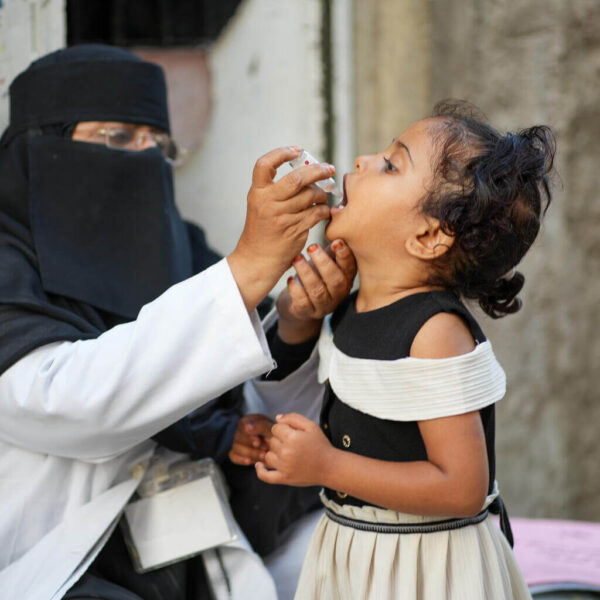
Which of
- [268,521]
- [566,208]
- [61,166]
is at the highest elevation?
[61,166]

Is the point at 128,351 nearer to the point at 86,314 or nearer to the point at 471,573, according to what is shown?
the point at 86,314

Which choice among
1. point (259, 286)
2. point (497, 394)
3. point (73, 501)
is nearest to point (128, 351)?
point (259, 286)

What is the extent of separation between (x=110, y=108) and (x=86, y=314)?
585 millimetres

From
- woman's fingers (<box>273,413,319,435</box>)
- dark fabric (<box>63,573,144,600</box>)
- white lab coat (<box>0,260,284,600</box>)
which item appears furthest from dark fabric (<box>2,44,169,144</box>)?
dark fabric (<box>63,573,144,600</box>)

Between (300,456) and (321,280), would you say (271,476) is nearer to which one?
(300,456)

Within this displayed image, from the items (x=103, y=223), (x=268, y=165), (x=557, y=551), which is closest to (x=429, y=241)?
(x=268, y=165)

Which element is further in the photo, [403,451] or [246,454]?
[246,454]

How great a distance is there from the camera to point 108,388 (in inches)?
59.5

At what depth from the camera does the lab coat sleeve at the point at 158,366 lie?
1522 mm

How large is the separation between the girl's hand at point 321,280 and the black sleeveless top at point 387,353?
67 mm

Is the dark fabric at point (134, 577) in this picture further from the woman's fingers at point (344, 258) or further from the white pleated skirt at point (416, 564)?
the woman's fingers at point (344, 258)

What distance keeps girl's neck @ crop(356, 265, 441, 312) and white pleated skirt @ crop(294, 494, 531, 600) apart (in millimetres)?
400

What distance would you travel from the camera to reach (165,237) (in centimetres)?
192

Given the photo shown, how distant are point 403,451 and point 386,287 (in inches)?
12.5
